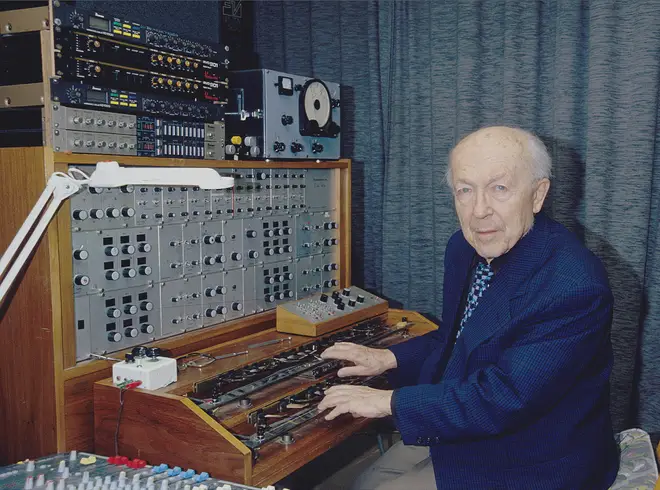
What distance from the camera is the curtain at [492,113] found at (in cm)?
285

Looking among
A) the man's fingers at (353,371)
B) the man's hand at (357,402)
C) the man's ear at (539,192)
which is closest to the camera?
the man's hand at (357,402)

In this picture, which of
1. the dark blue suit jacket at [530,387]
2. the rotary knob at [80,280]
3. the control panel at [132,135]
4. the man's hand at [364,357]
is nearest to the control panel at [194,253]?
the rotary knob at [80,280]

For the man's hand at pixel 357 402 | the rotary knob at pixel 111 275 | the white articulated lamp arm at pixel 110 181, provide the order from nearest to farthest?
1. the white articulated lamp arm at pixel 110 181
2. the man's hand at pixel 357 402
3. the rotary knob at pixel 111 275

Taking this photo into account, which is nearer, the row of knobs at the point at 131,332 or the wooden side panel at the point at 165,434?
the wooden side panel at the point at 165,434

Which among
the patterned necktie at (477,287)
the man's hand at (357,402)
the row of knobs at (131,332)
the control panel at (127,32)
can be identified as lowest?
the man's hand at (357,402)

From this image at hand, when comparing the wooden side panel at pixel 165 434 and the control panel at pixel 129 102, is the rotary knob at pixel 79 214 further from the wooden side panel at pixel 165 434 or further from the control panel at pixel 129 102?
the wooden side panel at pixel 165 434

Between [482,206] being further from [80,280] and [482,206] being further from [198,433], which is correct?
[80,280]

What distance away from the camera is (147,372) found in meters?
1.89

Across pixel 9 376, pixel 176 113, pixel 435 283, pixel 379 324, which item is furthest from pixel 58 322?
pixel 435 283

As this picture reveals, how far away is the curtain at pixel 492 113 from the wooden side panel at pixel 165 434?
1875 mm

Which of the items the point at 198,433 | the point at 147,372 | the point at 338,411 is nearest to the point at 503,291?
the point at 338,411

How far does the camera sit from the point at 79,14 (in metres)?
1.94

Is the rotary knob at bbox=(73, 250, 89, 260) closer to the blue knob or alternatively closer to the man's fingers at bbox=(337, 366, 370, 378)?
the blue knob

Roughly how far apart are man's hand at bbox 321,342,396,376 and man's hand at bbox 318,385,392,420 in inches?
13.2
